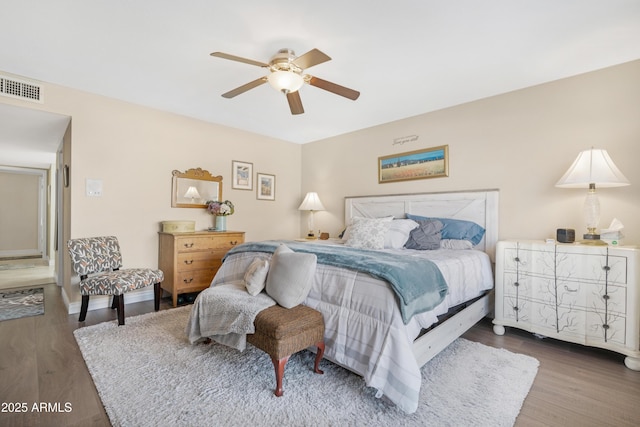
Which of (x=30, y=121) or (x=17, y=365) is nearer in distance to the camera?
(x=17, y=365)

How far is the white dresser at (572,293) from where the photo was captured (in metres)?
2.19

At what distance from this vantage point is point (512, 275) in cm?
276

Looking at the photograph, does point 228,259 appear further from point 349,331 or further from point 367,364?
point 367,364

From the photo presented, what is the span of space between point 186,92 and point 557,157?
158 inches

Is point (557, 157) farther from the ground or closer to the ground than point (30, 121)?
closer to the ground

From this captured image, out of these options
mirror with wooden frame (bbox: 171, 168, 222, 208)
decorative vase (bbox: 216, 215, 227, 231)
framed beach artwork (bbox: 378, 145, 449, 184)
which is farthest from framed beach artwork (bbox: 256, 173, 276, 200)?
framed beach artwork (bbox: 378, 145, 449, 184)

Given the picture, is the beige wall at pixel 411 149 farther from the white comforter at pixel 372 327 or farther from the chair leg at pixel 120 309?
the white comforter at pixel 372 327

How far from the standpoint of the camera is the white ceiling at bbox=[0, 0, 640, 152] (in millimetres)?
1944

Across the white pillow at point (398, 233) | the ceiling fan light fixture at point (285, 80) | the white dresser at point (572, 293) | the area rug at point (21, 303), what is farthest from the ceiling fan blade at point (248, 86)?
the area rug at point (21, 303)

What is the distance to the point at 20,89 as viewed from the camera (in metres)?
2.92

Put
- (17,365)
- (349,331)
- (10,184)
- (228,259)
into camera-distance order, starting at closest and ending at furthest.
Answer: (349,331), (17,365), (228,259), (10,184)

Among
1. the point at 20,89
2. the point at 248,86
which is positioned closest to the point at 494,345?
the point at 248,86

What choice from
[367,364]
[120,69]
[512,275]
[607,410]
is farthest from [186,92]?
[607,410]

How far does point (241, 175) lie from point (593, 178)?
426cm
